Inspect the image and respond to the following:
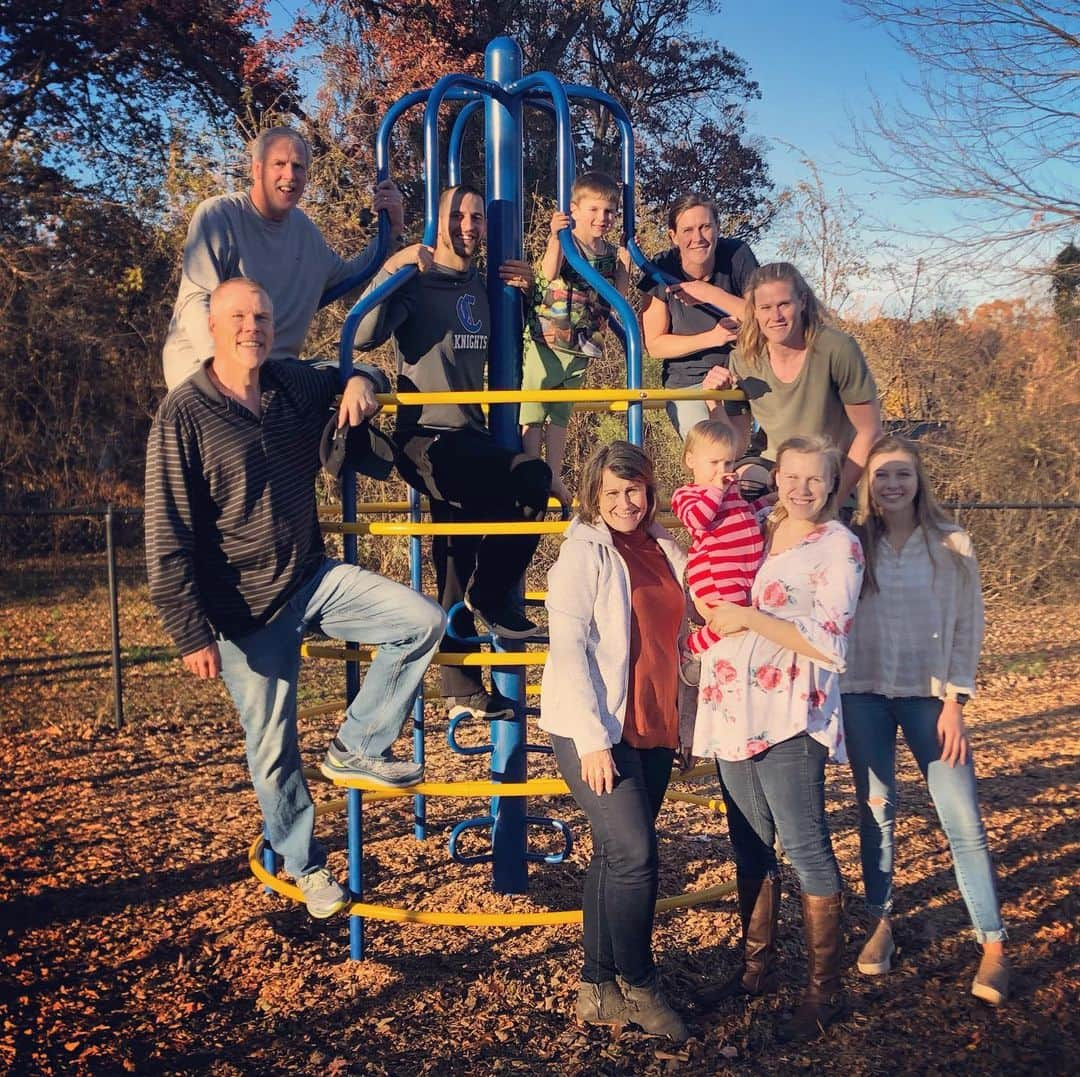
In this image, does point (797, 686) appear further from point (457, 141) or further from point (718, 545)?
point (457, 141)

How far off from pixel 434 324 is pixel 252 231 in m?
0.64

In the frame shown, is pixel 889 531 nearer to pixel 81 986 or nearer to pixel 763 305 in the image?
pixel 763 305

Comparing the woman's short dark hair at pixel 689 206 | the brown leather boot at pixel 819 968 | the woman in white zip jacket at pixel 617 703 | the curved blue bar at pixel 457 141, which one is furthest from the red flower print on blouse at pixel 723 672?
the curved blue bar at pixel 457 141

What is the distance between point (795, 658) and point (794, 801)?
37 centimetres

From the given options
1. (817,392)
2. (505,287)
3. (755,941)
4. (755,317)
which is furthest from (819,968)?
(505,287)

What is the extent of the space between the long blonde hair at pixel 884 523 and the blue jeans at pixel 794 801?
0.57 meters

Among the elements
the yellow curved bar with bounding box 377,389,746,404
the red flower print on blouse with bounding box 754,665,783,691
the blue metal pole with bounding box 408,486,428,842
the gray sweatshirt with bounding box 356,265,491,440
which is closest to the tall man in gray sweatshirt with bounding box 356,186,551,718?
the gray sweatshirt with bounding box 356,265,491,440

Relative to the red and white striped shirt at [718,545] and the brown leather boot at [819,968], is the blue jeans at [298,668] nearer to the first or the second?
the red and white striped shirt at [718,545]

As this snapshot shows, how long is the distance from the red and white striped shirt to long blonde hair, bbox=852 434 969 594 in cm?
37

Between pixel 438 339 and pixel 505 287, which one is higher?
pixel 505 287

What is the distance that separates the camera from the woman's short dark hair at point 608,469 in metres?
2.88

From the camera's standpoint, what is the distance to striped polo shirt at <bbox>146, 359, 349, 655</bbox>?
3006mm

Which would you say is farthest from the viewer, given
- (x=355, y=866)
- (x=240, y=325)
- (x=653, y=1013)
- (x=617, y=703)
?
(x=355, y=866)

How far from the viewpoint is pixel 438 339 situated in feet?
12.1
